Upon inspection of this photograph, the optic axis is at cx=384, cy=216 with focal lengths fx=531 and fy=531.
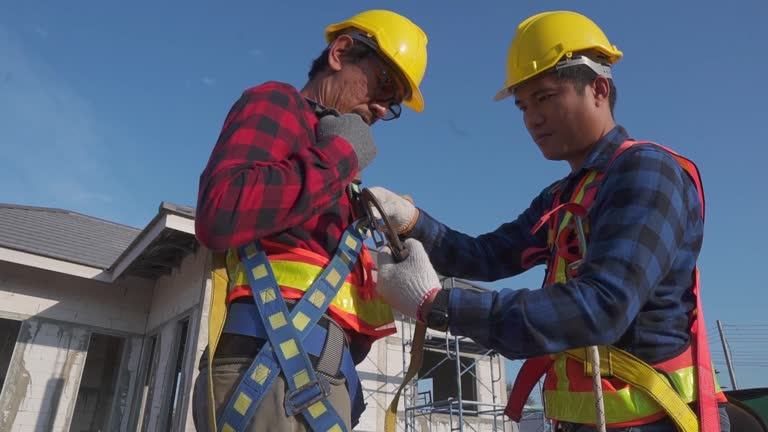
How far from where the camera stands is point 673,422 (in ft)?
5.50

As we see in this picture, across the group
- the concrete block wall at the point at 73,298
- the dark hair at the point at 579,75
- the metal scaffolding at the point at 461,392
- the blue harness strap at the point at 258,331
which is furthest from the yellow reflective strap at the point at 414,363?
the metal scaffolding at the point at 461,392

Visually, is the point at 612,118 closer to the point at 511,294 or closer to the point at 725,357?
the point at 511,294

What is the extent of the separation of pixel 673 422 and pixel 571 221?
0.73m

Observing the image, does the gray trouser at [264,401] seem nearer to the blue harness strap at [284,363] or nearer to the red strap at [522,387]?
the blue harness strap at [284,363]

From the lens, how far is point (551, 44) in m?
2.33

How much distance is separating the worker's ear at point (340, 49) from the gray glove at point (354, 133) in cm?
49

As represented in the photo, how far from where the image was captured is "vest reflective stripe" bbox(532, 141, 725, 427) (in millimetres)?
1703

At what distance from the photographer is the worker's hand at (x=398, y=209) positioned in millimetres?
2578

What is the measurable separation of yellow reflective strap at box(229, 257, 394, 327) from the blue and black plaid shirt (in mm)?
329

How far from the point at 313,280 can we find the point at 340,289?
10 centimetres

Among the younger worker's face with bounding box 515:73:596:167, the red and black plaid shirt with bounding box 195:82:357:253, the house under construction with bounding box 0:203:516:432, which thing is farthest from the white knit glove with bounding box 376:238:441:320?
the house under construction with bounding box 0:203:516:432

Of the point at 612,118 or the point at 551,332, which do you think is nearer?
the point at 551,332

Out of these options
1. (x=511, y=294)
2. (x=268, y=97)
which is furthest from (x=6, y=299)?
(x=511, y=294)

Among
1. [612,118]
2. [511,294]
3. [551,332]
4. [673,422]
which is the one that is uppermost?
[612,118]
